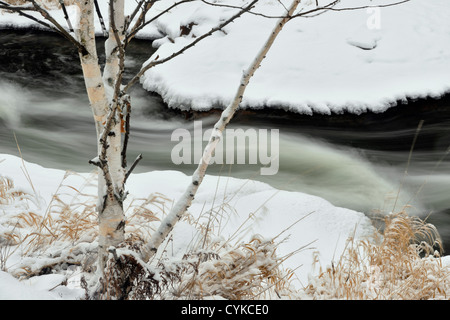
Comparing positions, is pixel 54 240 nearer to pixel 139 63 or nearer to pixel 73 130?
pixel 73 130

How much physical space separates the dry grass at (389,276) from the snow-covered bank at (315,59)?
3713 mm

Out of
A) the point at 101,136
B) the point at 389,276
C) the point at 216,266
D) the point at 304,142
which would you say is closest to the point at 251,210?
the point at 389,276

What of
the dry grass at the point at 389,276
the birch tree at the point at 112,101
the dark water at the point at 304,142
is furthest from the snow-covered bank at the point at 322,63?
the birch tree at the point at 112,101

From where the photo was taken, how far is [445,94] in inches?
262

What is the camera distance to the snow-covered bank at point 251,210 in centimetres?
288

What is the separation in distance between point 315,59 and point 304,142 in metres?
2.27

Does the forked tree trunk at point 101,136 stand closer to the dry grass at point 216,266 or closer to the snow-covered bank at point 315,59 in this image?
the dry grass at point 216,266

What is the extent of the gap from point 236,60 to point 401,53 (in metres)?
2.94

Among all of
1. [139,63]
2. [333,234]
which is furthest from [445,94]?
[139,63]

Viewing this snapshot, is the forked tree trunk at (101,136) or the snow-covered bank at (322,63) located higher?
the snow-covered bank at (322,63)

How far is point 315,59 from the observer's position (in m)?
7.46

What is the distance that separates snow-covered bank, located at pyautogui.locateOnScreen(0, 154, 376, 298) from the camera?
2877mm

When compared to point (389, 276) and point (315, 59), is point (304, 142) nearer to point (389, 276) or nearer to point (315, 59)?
point (315, 59)
